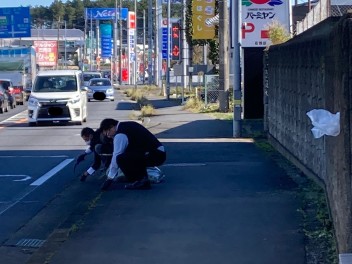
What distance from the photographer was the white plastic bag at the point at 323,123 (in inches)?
267

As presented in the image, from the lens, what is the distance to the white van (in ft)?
100

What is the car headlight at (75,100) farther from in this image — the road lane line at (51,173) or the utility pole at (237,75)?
the road lane line at (51,173)

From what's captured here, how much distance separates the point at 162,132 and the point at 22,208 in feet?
45.3

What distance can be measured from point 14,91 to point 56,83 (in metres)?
21.3

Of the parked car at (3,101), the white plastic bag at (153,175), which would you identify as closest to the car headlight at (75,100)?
the parked car at (3,101)

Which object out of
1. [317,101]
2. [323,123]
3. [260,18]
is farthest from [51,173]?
[260,18]

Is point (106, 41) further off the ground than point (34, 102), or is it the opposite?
point (106, 41)

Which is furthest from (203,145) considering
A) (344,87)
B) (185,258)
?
(344,87)

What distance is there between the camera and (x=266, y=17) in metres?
27.8

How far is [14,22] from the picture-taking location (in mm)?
68688

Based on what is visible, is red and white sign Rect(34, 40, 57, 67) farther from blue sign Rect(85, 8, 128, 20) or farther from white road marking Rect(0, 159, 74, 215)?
white road marking Rect(0, 159, 74, 215)

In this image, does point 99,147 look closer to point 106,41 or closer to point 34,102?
point 34,102

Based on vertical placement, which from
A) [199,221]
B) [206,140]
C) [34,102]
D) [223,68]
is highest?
[223,68]

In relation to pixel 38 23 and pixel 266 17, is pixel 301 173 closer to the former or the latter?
pixel 266 17
